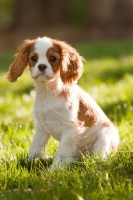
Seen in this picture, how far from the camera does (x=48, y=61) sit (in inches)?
184

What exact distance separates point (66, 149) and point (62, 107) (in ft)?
1.23

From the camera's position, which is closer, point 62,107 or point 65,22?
point 62,107

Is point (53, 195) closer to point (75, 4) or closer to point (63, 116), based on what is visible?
point (63, 116)

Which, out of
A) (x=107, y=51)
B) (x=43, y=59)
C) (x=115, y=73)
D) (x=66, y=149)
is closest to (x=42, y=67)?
(x=43, y=59)

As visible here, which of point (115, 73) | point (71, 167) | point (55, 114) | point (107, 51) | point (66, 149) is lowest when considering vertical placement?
point (71, 167)

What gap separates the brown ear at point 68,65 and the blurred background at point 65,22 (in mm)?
13242

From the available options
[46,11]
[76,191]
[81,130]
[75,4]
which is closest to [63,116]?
[81,130]

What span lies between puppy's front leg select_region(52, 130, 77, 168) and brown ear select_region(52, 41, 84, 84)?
48cm

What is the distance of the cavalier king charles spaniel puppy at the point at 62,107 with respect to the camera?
4.71 meters

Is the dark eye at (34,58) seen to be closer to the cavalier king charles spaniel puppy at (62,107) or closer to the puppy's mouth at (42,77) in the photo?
the cavalier king charles spaniel puppy at (62,107)

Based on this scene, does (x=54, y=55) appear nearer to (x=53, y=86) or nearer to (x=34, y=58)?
(x=34, y=58)

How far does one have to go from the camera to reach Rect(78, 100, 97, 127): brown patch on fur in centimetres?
493

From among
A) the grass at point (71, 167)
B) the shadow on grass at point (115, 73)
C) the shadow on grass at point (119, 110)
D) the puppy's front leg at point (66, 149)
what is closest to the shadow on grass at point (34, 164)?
the grass at point (71, 167)

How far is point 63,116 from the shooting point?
477 centimetres
